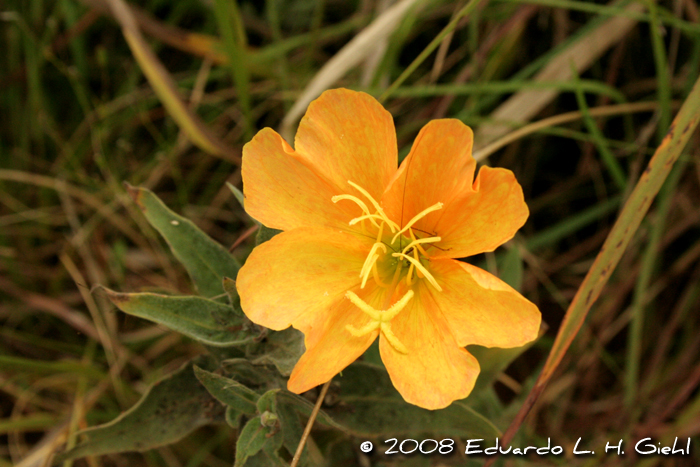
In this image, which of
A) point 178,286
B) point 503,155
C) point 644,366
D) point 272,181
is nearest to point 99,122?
point 178,286

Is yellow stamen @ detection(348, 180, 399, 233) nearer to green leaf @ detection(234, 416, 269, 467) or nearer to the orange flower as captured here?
the orange flower

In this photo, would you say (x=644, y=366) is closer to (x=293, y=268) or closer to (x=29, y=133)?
(x=293, y=268)

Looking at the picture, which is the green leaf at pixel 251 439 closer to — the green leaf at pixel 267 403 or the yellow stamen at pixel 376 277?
the green leaf at pixel 267 403

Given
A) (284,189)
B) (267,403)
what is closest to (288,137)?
(284,189)

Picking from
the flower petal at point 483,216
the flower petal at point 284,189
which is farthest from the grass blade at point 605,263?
the flower petal at point 284,189

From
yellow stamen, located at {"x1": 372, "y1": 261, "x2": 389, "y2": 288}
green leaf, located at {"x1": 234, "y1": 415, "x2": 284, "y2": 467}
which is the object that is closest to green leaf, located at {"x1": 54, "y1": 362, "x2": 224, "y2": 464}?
green leaf, located at {"x1": 234, "y1": 415, "x2": 284, "y2": 467}

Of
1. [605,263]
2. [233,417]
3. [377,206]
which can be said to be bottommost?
[233,417]

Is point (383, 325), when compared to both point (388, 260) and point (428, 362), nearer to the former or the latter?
point (428, 362)
